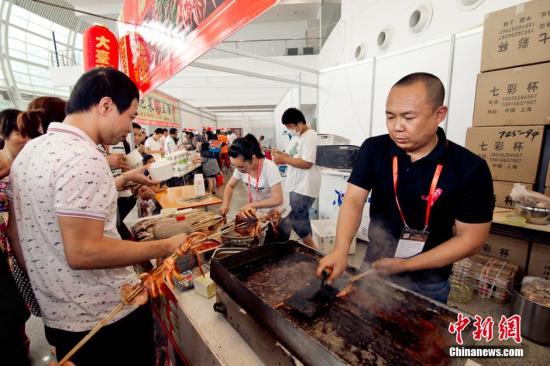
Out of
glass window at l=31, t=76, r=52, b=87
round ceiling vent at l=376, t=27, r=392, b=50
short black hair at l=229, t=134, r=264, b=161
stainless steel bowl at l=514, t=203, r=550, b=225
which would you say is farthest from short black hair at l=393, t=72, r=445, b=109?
glass window at l=31, t=76, r=52, b=87

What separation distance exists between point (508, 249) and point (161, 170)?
4140mm

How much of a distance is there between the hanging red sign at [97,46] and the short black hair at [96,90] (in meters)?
4.32

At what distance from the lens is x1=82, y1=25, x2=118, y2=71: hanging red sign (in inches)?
179

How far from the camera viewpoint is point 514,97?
2.65 meters

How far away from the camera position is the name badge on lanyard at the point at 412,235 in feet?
4.49

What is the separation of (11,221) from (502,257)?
4302 millimetres

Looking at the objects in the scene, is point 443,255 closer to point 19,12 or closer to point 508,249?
point 508,249

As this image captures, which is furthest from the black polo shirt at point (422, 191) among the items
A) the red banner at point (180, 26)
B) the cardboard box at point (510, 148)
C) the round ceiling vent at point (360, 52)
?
the round ceiling vent at point (360, 52)

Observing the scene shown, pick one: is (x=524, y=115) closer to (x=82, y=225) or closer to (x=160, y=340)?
(x=82, y=225)

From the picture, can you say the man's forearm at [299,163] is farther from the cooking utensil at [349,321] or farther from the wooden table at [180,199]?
the cooking utensil at [349,321]

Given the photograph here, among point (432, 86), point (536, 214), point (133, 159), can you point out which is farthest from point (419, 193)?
point (133, 159)

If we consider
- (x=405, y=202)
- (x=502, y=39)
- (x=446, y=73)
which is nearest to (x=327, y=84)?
(x=446, y=73)

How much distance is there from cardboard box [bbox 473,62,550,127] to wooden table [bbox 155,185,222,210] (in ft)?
10.8

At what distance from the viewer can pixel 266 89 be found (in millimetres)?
12078
